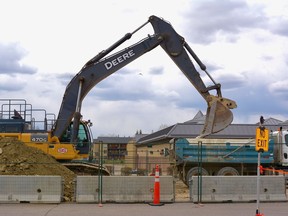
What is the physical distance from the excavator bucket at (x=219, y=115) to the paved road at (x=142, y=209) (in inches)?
240

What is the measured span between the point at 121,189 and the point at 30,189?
2899mm

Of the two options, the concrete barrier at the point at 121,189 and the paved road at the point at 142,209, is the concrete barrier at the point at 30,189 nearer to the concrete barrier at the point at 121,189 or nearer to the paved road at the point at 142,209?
the paved road at the point at 142,209

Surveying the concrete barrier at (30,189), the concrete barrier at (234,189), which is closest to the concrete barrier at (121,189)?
the concrete barrier at (30,189)

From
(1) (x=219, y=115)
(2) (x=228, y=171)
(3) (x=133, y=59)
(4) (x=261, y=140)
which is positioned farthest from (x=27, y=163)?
(2) (x=228, y=171)

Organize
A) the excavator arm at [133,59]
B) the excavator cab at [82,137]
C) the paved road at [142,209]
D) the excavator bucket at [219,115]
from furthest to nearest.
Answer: the excavator cab at [82,137], the excavator arm at [133,59], the excavator bucket at [219,115], the paved road at [142,209]

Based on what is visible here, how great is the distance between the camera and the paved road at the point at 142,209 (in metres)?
13.2

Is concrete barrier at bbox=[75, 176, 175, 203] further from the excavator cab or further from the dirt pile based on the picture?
the excavator cab

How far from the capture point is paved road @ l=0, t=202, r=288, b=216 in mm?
13195

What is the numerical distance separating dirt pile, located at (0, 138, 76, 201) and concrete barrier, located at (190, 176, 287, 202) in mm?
4498

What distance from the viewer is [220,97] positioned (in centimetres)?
2162

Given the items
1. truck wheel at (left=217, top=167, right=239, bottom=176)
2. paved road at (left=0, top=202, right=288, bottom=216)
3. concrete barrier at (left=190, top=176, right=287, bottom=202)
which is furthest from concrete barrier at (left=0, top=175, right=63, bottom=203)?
truck wheel at (left=217, top=167, right=239, bottom=176)

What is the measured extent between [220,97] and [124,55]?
4.72m

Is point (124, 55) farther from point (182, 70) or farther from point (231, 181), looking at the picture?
point (231, 181)

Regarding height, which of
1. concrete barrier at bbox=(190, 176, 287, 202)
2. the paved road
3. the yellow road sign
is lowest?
the paved road
